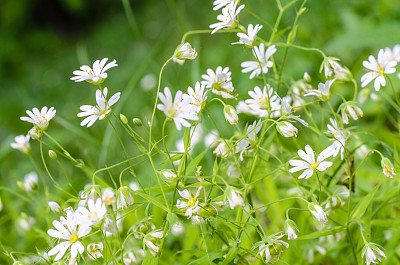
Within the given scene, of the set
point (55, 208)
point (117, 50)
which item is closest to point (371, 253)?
point (55, 208)

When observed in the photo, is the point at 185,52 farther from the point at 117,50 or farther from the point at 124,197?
the point at 117,50

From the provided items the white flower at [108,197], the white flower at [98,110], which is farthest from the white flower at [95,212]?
the white flower at [98,110]

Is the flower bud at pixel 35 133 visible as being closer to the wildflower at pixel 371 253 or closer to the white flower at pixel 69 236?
the white flower at pixel 69 236

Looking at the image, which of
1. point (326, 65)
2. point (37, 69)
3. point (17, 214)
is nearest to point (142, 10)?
point (37, 69)

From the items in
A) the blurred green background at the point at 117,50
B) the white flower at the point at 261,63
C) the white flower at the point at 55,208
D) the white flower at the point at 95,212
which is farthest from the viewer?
the blurred green background at the point at 117,50

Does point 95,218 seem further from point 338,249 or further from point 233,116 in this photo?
point 338,249

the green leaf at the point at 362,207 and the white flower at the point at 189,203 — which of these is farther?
the green leaf at the point at 362,207
